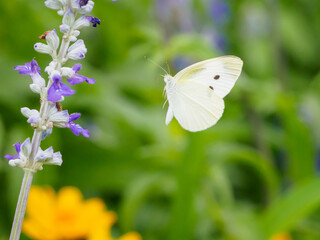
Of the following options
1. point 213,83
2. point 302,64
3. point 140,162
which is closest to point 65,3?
point 213,83

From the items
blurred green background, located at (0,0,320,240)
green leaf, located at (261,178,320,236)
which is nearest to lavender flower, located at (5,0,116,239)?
blurred green background, located at (0,0,320,240)

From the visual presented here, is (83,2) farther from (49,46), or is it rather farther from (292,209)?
(292,209)

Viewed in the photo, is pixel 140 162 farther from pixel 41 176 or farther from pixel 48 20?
pixel 48 20

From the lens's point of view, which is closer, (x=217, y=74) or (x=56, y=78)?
(x=56, y=78)

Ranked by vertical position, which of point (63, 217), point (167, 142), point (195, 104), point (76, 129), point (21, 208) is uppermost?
point (167, 142)

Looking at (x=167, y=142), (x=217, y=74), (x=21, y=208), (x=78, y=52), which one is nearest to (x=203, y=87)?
(x=217, y=74)
